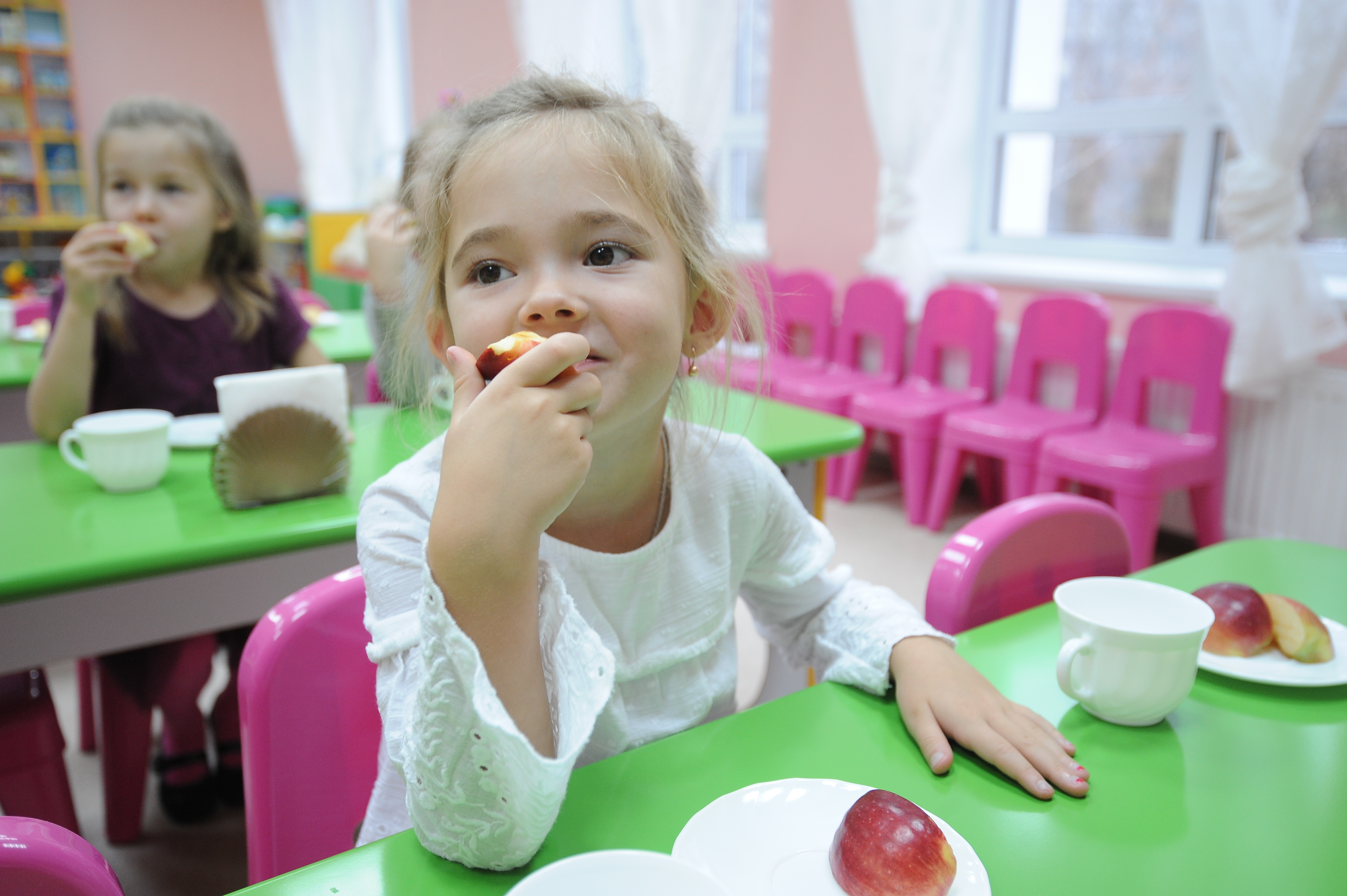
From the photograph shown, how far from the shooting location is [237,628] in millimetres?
1697

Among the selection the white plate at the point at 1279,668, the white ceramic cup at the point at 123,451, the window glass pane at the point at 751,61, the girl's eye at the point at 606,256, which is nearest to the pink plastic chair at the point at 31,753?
the white ceramic cup at the point at 123,451

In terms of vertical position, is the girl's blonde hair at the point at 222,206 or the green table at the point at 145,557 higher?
the girl's blonde hair at the point at 222,206

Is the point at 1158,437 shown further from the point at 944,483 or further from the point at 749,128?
the point at 749,128

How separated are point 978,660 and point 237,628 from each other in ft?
4.46

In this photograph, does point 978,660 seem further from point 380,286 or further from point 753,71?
point 753,71

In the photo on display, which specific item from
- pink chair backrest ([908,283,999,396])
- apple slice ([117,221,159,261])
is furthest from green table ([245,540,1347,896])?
pink chair backrest ([908,283,999,396])

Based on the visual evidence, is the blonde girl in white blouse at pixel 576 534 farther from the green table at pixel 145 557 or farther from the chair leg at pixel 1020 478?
the chair leg at pixel 1020 478

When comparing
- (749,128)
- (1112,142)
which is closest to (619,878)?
(1112,142)

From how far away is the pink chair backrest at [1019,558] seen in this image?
0.96 meters

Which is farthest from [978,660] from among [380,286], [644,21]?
[644,21]

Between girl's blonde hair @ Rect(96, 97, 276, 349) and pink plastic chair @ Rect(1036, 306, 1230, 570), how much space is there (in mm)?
2045

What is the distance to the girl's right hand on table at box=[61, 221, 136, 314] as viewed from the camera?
156cm

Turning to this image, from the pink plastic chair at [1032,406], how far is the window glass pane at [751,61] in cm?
A: 230

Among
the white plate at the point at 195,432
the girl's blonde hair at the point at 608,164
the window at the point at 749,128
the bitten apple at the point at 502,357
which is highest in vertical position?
the window at the point at 749,128
